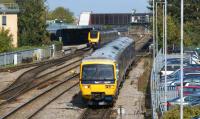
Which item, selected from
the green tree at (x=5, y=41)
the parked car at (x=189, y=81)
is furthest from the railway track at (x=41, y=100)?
the green tree at (x=5, y=41)

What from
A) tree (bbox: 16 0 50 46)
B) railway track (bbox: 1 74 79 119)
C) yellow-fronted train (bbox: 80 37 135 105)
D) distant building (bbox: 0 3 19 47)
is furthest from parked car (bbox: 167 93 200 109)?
tree (bbox: 16 0 50 46)

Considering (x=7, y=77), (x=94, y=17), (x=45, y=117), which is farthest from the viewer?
(x=94, y=17)

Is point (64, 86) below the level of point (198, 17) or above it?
below

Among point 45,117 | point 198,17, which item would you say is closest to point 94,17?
point 198,17

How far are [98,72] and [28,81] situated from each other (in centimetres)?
1409

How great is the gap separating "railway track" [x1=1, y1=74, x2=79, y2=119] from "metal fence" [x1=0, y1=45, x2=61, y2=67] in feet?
42.5

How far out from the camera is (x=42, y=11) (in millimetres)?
74500

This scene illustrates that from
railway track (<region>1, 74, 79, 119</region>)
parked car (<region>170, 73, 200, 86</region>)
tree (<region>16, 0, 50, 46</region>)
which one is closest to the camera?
railway track (<region>1, 74, 79, 119</region>)

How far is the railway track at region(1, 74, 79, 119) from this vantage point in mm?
27141

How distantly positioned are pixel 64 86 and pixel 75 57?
83.5 ft

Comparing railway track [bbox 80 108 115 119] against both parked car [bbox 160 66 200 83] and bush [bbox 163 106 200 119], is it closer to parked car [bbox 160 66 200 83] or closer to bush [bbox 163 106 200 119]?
parked car [bbox 160 66 200 83]

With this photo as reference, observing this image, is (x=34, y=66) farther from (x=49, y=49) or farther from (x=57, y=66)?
(x=49, y=49)

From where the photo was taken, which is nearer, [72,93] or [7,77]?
[72,93]

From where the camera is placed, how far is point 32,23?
74375 mm
